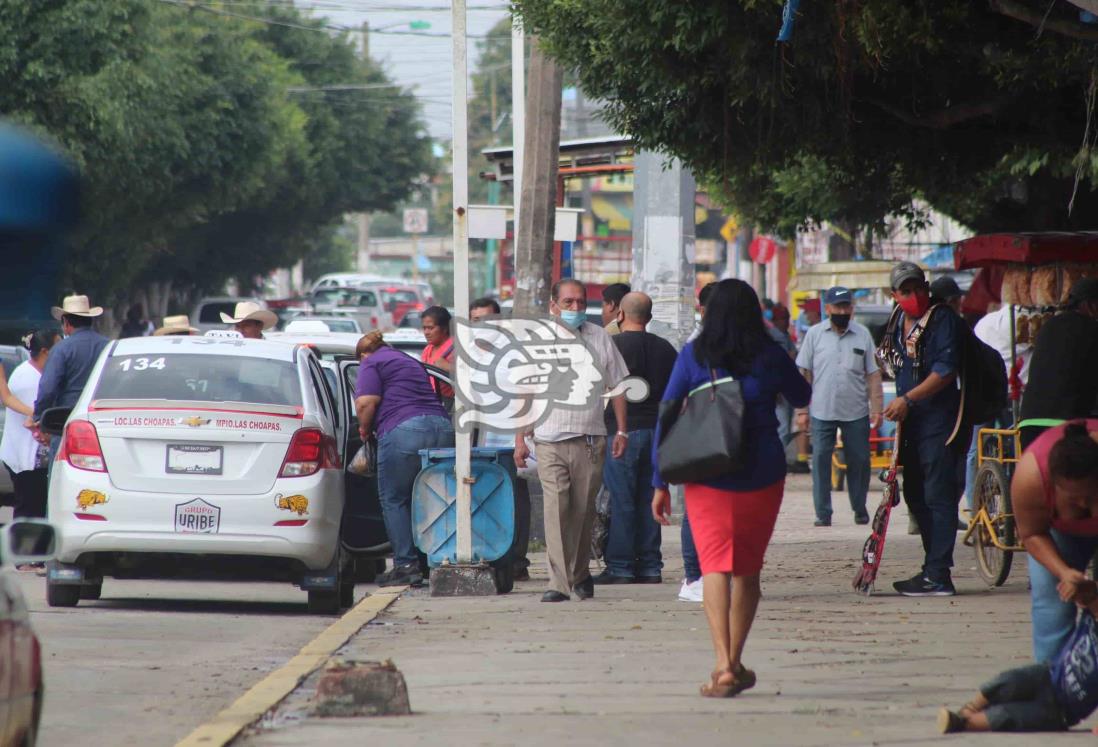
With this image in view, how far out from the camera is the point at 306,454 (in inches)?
444

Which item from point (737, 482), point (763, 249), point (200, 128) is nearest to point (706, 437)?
point (737, 482)

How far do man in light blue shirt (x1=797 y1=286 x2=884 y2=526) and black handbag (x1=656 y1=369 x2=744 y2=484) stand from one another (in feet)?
26.8

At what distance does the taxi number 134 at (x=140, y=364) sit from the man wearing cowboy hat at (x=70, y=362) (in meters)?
2.12

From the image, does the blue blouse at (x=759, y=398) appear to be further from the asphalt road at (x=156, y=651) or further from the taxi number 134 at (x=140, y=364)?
the taxi number 134 at (x=140, y=364)

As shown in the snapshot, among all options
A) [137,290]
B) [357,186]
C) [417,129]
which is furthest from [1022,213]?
[417,129]

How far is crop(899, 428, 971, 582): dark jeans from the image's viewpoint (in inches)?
436

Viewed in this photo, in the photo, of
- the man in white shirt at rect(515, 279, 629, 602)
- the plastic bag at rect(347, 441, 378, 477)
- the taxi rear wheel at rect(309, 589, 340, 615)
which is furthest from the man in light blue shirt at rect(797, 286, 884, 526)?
the taxi rear wheel at rect(309, 589, 340, 615)

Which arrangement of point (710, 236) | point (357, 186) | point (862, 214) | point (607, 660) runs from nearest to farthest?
1. point (607, 660)
2. point (862, 214)
3. point (710, 236)
4. point (357, 186)

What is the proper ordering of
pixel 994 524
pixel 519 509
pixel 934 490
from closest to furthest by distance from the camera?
pixel 934 490 < pixel 994 524 < pixel 519 509

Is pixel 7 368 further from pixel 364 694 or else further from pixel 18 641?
pixel 18 641

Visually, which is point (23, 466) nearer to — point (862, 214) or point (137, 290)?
A: point (862, 214)

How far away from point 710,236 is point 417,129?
17902 millimetres

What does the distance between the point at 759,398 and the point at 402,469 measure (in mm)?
4632

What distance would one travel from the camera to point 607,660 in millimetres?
8844
